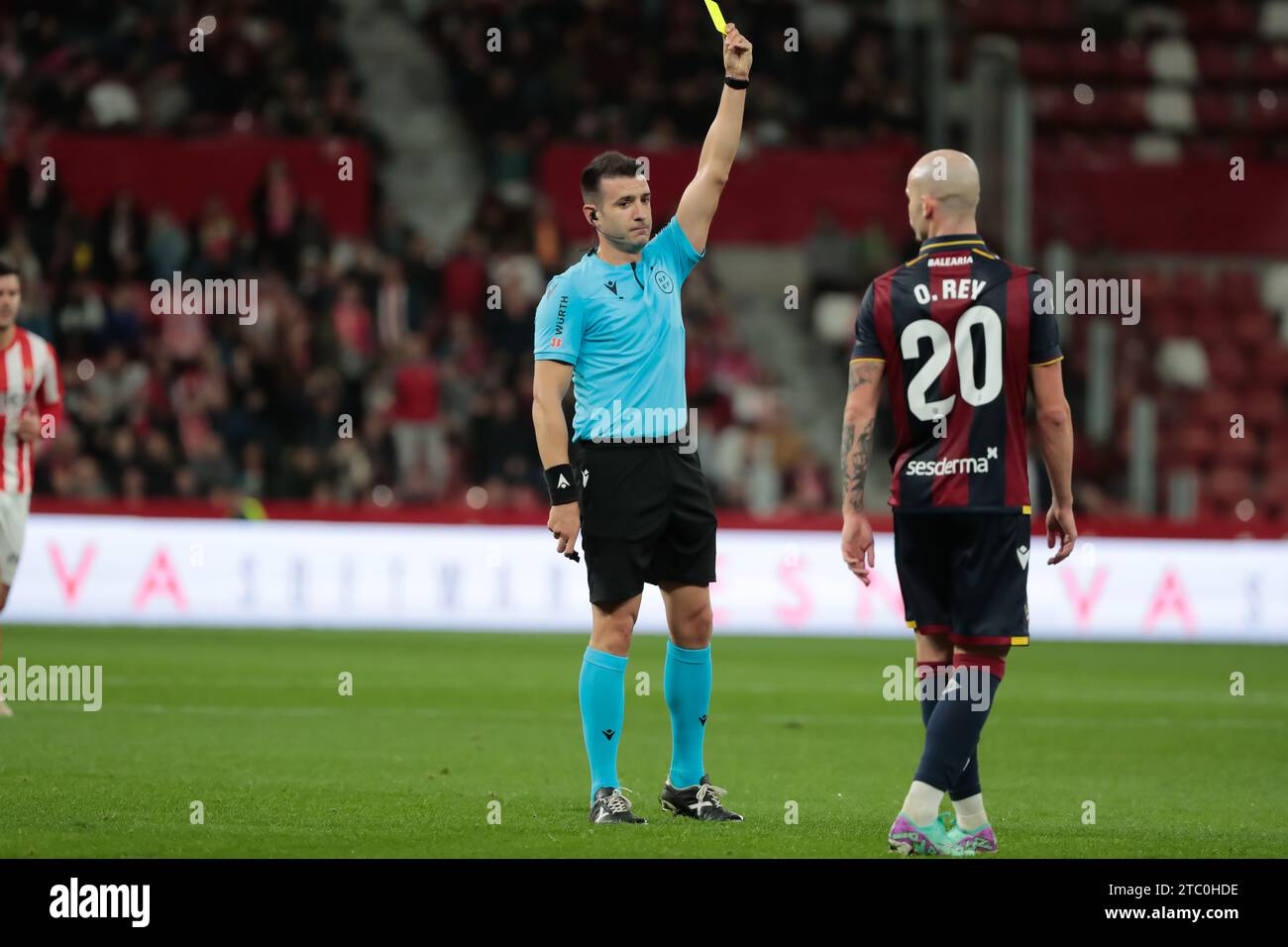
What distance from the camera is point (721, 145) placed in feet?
25.4

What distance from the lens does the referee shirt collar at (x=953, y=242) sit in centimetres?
673

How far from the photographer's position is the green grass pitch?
715 cm

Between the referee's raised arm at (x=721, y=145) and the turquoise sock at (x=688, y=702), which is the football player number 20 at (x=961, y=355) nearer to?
the referee's raised arm at (x=721, y=145)

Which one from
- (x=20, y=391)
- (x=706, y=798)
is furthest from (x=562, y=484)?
(x=20, y=391)

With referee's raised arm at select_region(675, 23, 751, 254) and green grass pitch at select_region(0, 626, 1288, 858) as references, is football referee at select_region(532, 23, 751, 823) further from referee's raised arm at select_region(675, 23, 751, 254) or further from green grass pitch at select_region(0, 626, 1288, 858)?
green grass pitch at select_region(0, 626, 1288, 858)

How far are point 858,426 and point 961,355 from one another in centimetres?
45

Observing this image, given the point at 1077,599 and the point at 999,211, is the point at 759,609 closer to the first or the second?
the point at 1077,599

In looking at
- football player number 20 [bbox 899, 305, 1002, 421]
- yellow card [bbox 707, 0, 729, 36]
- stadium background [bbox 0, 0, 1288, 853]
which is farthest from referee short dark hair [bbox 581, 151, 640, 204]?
stadium background [bbox 0, 0, 1288, 853]

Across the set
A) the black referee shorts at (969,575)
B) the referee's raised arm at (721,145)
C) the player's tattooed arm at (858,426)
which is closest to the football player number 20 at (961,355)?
the player's tattooed arm at (858,426)

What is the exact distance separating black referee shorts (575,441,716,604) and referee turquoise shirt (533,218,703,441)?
3.7 inches

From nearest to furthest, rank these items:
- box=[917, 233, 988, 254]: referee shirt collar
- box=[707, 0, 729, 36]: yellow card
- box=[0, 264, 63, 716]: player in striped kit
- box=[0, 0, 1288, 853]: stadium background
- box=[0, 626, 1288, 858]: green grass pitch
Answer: box=[917, 233, 988, 254]: referee shirt collar, box=[0, 626, 1288, 858]: green grass pitch, box=[707, 0, 729, 36]: yellow card, box=[0, 264, 63, 716]: player in striped kit, box=[0, 0, 1288, 853]: stadium background

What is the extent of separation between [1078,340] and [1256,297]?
10.5ft

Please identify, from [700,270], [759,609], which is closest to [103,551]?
[759,609]

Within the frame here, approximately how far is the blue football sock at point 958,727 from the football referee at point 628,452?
1.18 meters
